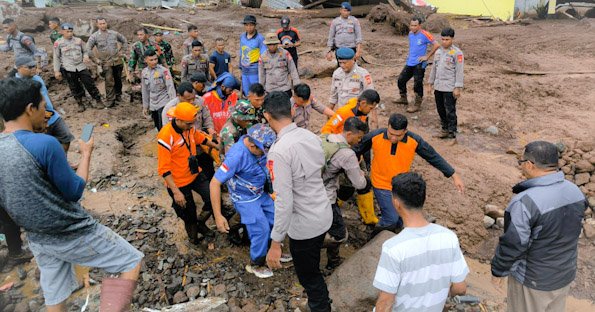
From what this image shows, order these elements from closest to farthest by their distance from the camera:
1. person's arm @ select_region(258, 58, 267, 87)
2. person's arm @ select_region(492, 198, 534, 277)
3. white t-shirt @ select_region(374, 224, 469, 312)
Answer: white t-shirt @ select_region(374, 224, 469, 312)
person's arm @ select_region(492, 198, 534, 277)
person's arm @ select_region(258, 58, 267, 87)

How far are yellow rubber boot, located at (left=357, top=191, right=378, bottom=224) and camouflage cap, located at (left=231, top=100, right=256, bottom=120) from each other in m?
1.62

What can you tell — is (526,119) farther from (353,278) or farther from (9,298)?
(9,298)

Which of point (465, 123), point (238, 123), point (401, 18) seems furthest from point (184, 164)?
point (401, 18)

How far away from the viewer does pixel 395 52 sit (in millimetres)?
12633

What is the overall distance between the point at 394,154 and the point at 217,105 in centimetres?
278

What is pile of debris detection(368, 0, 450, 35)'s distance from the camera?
47.3 feet

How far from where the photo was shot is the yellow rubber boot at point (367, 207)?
5.08 metres

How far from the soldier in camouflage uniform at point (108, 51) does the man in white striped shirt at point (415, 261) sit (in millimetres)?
8205

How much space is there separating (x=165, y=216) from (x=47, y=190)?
2954mm

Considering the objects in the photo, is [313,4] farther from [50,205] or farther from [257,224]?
[50,205]

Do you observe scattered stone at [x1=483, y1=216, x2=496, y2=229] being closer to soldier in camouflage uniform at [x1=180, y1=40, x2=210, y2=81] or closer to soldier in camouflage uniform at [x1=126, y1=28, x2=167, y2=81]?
soldier in camouflage uniform at [x1=180, y1=40, x2=210, y2=81]

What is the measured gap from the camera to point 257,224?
13.8ft

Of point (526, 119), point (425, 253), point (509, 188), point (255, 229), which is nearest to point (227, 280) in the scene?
point (255, 229)

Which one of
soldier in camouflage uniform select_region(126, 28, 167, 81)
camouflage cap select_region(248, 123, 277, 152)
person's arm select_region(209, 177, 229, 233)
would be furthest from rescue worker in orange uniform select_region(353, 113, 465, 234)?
soldier in camouflage uniform select_region(126, 28, 167, 81)
